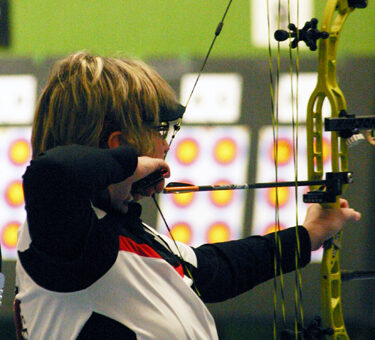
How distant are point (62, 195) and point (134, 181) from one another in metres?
0.18

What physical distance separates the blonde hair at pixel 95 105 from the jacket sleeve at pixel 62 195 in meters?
0.13

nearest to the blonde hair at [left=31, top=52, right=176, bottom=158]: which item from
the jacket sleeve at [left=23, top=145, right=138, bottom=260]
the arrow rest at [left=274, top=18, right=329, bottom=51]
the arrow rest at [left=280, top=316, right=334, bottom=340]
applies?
the jacket sleeve at [left=23, top=145, right=138, bottom=260]

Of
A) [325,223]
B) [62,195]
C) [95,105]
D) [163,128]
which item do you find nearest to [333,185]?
[325,223]

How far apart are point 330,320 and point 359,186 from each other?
3.28ft

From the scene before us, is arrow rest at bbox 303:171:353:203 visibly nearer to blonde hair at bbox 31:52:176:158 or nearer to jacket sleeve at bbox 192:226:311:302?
jacket sleeve at bbox 192:226:311:302

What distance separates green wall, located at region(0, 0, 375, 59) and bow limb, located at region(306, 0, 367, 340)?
942 millimetres

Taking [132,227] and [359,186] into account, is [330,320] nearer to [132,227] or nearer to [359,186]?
[132,227]

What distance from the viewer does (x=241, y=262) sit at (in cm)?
124

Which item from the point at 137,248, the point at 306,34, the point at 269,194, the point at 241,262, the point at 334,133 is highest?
the point at 306,34

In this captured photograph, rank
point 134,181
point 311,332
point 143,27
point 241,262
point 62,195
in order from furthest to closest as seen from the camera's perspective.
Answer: point 143,27 → point 241,262 → point 311,332 → point 134,181 → point 62,195

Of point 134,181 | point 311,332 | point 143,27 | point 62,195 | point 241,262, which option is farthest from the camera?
point 143,27

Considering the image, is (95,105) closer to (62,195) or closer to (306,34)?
(62,195)

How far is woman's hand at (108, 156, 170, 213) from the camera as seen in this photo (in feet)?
3.07

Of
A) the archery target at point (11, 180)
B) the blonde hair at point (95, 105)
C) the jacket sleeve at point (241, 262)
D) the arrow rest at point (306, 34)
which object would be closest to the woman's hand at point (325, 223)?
the jacket sleeve at point (241, 262)
